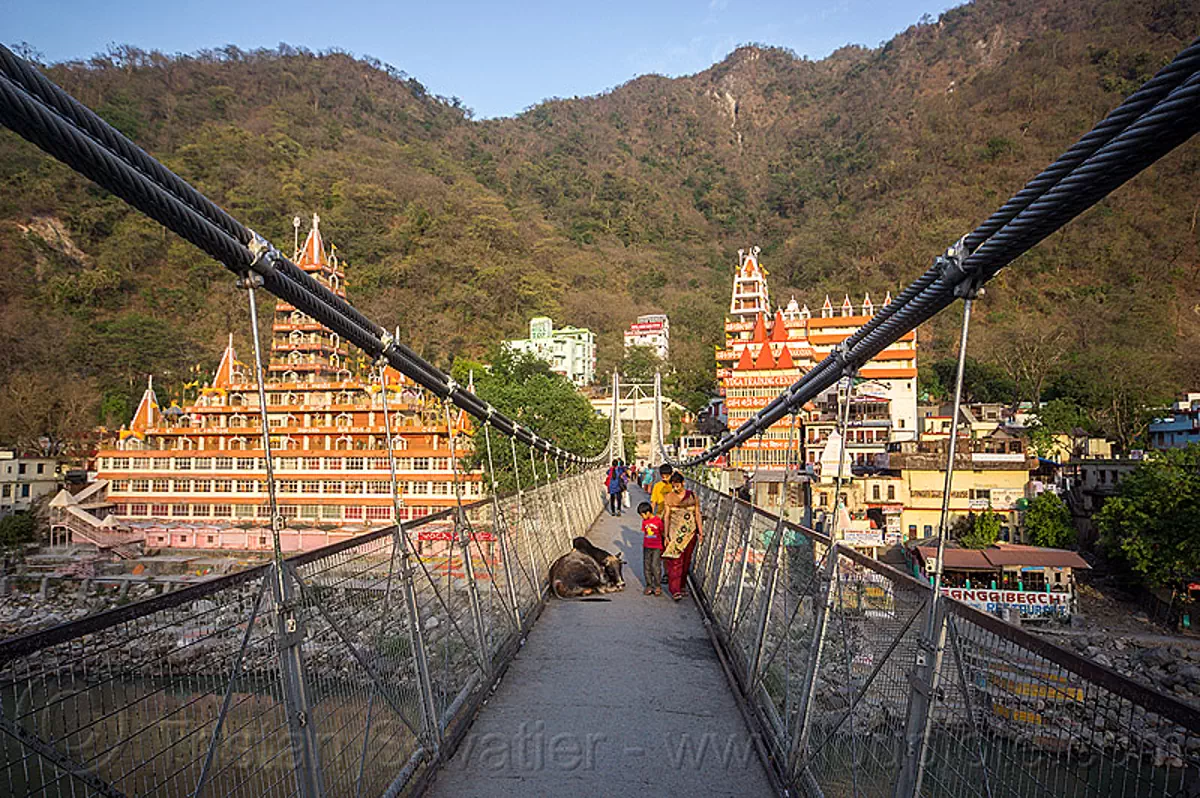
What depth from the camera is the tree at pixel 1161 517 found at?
17.1 metres

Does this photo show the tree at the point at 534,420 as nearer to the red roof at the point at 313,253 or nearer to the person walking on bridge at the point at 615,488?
the person walking on bridge at the point at 615,488

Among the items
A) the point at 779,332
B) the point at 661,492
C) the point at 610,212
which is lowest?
the point at 661,492

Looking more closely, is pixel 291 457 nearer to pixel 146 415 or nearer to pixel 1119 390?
pixel 146 415

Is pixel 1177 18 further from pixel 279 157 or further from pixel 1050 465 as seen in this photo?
pixel 279 157

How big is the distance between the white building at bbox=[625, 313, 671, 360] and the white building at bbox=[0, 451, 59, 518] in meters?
32.8

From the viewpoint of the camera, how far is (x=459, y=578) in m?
3.36

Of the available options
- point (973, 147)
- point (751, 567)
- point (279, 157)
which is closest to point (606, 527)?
point (751, 567)

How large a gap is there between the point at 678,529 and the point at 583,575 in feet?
2.77

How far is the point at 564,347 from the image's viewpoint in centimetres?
5006

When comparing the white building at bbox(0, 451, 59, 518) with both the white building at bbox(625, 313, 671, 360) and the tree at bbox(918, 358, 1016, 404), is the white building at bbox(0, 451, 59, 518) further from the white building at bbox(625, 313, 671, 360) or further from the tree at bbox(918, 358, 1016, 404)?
the tree at bbox(918, 358, 1016, 404)

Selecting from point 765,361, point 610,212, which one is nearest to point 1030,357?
point 765,361

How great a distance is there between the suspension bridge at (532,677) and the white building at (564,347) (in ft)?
142

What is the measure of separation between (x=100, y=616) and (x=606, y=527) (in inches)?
373

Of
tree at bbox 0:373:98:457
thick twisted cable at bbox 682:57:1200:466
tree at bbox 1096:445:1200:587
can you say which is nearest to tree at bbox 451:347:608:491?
tree at bbox 1096:445:1200:587
